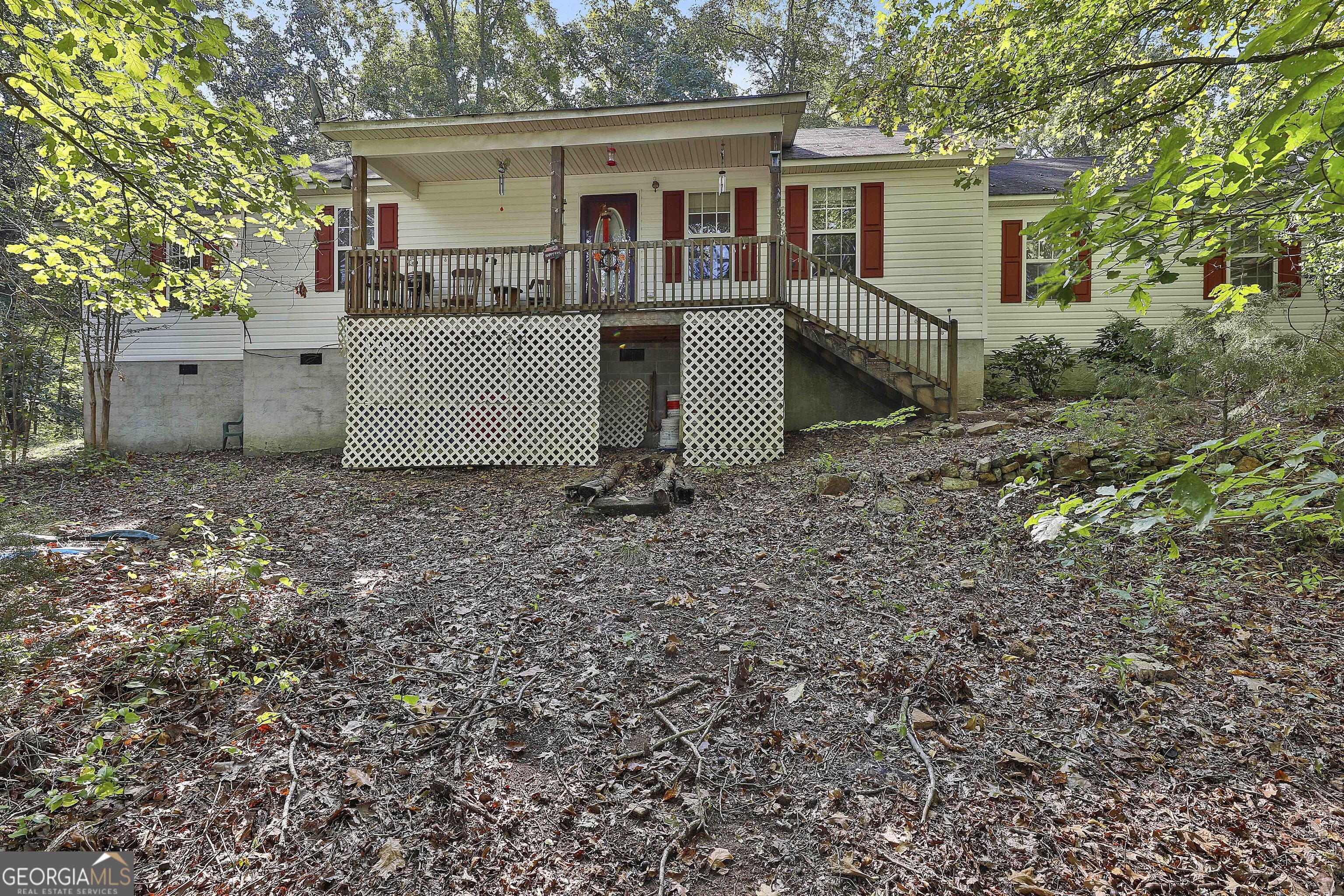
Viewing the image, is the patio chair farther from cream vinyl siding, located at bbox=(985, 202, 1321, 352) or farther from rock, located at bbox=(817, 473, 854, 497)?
cream vinyl siding, located at bbox=(985, 202, 1321, 352)

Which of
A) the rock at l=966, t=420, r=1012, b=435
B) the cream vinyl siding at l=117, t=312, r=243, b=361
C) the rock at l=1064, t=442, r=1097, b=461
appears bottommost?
the rock at l=1064, t=442, r=1097, b=461

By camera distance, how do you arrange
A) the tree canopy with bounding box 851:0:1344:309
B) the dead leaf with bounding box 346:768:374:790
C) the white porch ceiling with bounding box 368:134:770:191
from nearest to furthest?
the tree canopy with bounding box 851:0:1344:309
the dead leaf with bounding box 346:768:374:790
the white porch ceiling with bounding box 368:134:770:191

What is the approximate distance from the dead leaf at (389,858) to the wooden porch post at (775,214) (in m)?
7.90

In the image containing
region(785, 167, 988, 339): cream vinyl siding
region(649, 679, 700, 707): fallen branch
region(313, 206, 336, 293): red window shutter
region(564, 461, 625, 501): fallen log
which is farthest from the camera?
region(313, 206, 336, 293): red window shutter

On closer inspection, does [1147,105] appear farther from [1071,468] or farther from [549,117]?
[549,117]

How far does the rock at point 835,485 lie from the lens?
6469 mm

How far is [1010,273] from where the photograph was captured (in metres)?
11.6

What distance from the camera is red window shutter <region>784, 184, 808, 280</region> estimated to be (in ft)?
35.3

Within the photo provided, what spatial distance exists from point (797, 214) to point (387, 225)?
24.3ft

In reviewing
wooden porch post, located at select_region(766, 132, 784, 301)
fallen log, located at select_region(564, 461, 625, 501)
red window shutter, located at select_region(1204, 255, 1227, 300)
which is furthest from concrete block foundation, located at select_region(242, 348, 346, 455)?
red window shutter, located at select_region(1204, 255, 1227, 300)

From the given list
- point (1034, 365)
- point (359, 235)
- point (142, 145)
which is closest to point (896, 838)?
point (142, 145)

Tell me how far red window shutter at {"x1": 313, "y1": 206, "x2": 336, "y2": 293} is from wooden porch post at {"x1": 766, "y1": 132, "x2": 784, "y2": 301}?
8144 mm

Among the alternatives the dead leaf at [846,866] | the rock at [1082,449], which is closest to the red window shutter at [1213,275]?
the rock at [1082,449]

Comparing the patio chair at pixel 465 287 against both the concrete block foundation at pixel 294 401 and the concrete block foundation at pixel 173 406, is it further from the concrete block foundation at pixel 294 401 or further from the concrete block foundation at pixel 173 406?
the concrete block foundation at pixel 173 406
